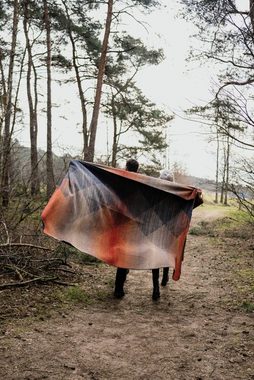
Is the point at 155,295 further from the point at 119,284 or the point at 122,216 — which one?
the point at 122,216

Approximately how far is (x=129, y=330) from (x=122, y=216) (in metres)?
1.72

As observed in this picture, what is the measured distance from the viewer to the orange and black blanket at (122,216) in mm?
5566

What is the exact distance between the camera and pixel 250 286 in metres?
6.76

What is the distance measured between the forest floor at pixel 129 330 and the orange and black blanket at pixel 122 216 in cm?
69

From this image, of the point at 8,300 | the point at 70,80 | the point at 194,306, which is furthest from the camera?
the point at 70,80

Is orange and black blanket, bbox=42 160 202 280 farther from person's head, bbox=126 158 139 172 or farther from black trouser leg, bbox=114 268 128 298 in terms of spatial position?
black trouser leg, bbox=114 268 128 298

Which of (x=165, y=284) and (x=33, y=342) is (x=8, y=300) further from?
(x=165, y=284)

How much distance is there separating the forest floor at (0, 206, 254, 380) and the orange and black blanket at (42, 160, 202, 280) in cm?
69

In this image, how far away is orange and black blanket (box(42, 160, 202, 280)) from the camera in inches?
219

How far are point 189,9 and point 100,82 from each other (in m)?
3.83

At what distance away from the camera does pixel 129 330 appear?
4.65 m

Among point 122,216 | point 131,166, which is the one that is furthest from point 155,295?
point 131,166

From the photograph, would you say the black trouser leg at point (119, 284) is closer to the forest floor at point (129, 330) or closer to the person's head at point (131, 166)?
the forest floor at point (129, 330)

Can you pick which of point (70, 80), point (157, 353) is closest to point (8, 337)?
point (157, 353)
